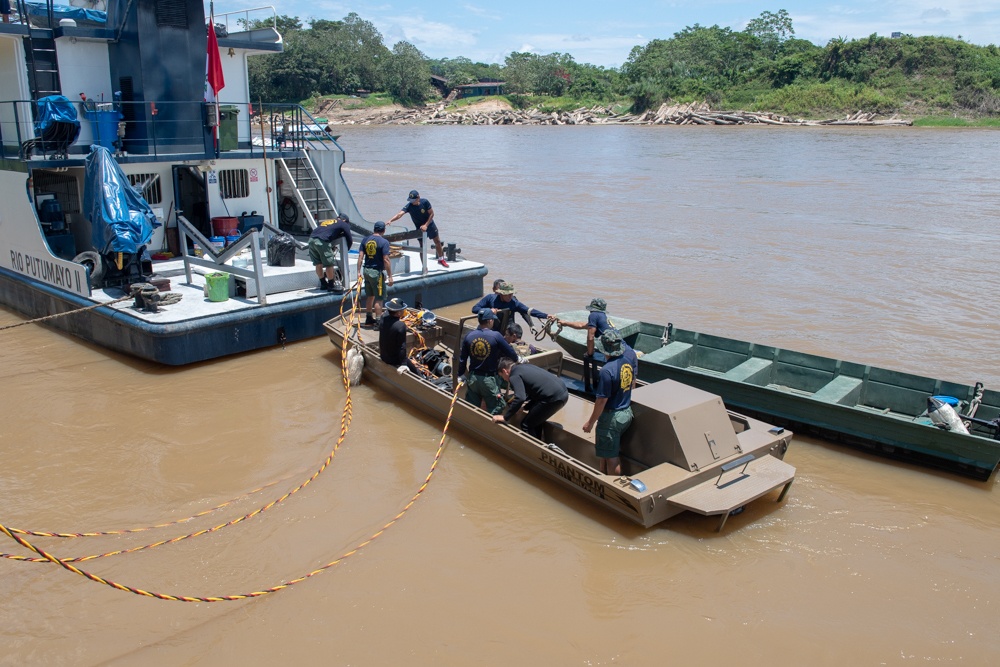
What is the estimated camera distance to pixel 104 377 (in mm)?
10906

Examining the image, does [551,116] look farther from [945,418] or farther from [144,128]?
[945,418]

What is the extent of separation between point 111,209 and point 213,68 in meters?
3.39

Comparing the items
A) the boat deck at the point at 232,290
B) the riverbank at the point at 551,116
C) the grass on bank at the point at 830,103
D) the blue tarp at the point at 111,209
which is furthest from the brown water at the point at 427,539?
the riverbank at the point at 551,116

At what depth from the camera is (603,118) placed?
79312mm

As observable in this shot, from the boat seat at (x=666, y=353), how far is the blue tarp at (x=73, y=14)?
11313 millimetres

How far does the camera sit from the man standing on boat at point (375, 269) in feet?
37.7

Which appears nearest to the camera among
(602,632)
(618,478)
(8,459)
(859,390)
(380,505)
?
(602,632)

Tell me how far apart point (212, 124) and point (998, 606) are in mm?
12812

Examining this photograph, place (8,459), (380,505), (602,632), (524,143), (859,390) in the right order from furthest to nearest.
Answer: (524,143) < (859,390) < (8,459) < (380,505) < (602,632)

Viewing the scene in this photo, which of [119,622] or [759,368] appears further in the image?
[759,368]

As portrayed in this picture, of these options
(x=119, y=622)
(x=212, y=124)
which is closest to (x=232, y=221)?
(x=212, y=124)

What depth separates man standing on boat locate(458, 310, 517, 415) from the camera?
25.8ft

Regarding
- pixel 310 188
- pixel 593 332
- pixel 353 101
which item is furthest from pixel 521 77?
pixel 593 332

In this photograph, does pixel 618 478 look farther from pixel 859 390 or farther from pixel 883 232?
pixel 883 232
